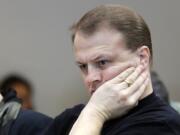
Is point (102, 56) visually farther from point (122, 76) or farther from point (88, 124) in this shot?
point (88, 124)

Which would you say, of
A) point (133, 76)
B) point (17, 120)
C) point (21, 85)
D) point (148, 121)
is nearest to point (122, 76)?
point (133, 76)

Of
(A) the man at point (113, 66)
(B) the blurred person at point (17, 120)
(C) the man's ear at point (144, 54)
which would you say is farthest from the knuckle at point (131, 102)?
(B) the blurred person at point (17, 120)

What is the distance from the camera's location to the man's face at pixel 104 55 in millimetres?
1413

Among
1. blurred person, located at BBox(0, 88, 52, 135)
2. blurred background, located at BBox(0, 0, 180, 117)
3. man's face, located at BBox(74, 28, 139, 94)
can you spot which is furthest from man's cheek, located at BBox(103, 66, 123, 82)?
blurred background, located at BBox(0, 0, 180, 117)

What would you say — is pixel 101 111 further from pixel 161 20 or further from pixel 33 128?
pixel 161 20

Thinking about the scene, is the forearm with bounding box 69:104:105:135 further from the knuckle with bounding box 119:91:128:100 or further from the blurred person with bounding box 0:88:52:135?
the blurred person with bounding box 0:88:52:135

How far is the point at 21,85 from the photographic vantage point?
13.3ft

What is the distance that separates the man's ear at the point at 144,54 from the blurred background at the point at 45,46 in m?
2.55

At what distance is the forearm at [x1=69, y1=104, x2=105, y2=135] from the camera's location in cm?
139

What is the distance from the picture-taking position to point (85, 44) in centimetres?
143

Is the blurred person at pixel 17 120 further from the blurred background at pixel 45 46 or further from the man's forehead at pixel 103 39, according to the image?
the blurred background at pixel 45 46

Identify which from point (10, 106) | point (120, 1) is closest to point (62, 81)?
point (120, 1)

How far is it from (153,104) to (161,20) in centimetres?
297

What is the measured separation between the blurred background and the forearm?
2.58 meters
